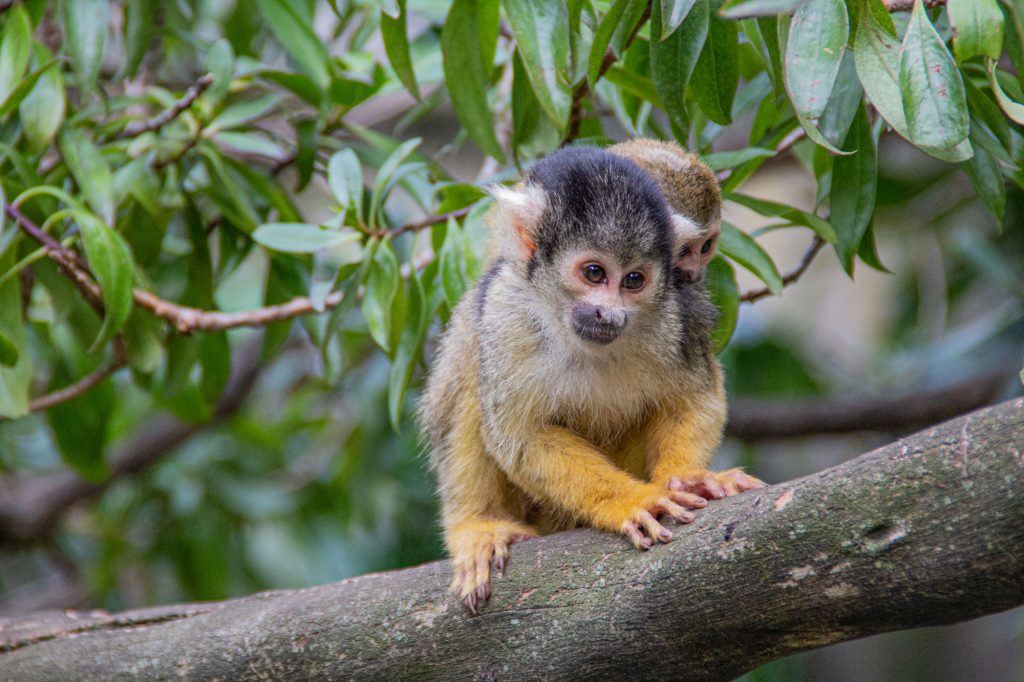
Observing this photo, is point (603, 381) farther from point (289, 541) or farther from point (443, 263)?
point (289, 541)

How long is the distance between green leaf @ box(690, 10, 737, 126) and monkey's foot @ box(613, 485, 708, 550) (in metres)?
0.87

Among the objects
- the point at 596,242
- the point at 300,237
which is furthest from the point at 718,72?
the point at 300,237

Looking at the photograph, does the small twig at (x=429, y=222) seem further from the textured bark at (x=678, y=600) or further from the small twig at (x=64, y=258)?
the textured bark at (x=678, y=600)

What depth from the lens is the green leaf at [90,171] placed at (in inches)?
118

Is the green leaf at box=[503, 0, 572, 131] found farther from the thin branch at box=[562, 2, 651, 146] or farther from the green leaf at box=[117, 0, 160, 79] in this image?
the green leaf at box=[117, 0, 160, 79]

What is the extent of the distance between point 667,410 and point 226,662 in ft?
4.10

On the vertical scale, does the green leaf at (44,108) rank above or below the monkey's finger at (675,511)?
above

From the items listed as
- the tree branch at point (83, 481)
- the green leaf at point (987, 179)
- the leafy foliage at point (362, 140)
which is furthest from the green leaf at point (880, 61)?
the tree branch at point (83, 481)

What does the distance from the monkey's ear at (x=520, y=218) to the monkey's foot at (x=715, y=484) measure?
0.73m

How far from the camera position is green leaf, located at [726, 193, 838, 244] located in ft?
8.86

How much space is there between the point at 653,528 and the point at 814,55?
0.95 meters

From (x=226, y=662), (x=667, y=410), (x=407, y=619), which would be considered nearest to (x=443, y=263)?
(x=667, y=410)

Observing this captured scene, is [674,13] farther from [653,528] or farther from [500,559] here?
[500,559]

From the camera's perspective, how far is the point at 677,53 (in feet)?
7.34
